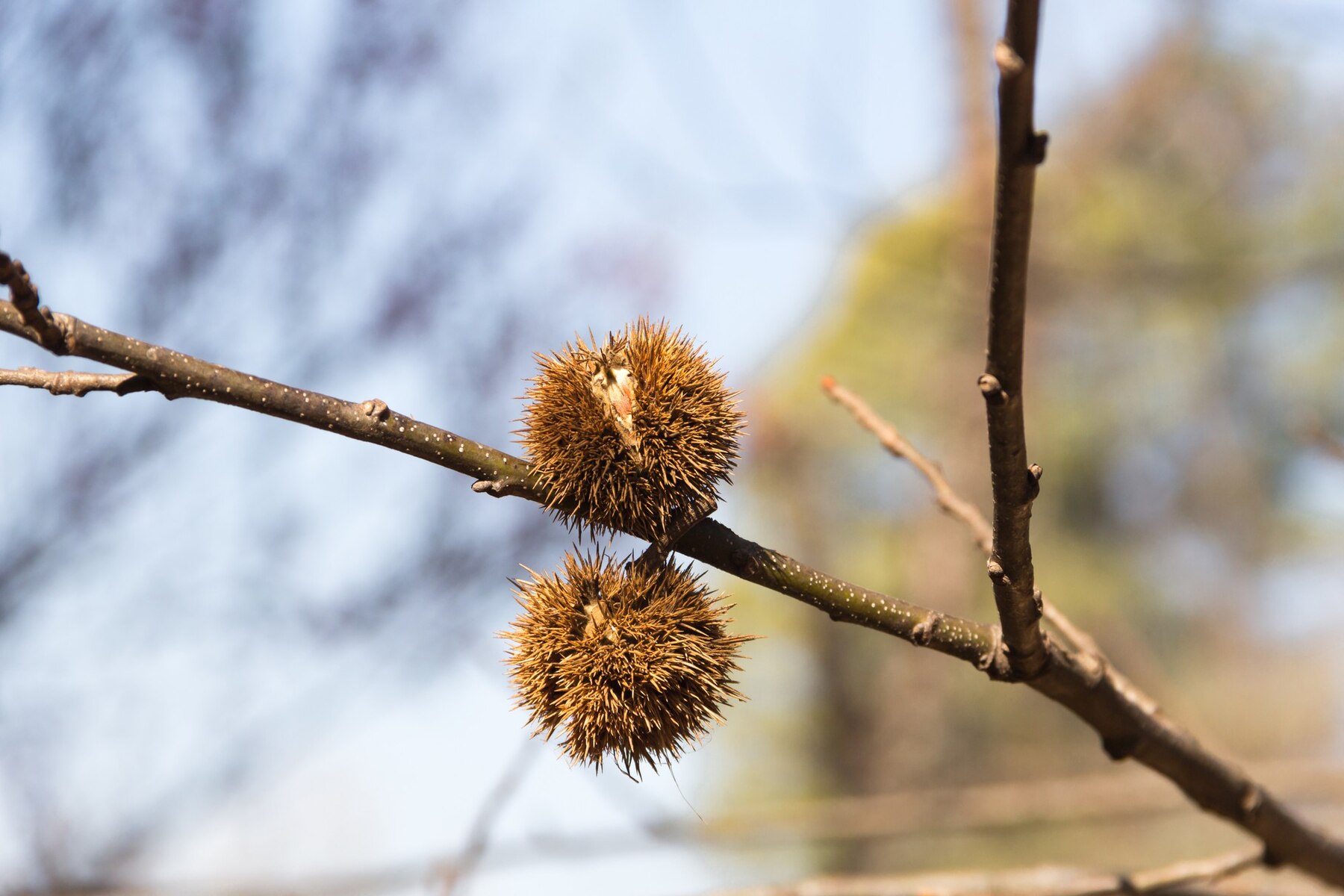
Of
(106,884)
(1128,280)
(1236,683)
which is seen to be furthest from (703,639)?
(1236,683)

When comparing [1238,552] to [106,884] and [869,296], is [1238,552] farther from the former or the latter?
[106,884]

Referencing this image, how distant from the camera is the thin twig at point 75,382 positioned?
1.06 meters

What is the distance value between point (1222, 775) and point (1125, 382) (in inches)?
540

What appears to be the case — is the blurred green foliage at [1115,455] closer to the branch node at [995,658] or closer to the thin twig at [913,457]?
the thin twig at [913,457]

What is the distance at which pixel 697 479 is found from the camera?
3.90 ft

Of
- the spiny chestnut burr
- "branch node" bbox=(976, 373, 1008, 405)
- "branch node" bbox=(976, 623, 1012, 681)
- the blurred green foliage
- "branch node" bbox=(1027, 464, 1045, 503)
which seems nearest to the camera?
"branch node" bbox=(976, 373, 1008, 405)

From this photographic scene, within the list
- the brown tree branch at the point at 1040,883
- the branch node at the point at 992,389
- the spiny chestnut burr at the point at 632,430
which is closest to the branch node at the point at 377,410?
the spiny chestnut burr at the point at 632,430

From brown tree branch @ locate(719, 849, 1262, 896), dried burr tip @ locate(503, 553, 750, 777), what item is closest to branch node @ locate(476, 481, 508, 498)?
dried burr tip @ locate(503, 553, 750, 777)

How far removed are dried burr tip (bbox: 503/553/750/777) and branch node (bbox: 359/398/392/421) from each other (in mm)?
285

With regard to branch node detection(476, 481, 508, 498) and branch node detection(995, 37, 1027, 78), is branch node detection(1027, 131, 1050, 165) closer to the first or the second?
branch node detection(995, 37, 1027, 78)

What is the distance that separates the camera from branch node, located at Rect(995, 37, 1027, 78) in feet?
2.46

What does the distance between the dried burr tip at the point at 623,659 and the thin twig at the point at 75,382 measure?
18.5 inches

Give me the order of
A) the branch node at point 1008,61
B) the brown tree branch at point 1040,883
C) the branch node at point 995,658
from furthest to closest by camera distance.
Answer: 1. the brown tree branch at point 1040,883
2. the branch node at point 995,658
3. the branch node at point 1008,61

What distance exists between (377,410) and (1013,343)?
0.61 metres
